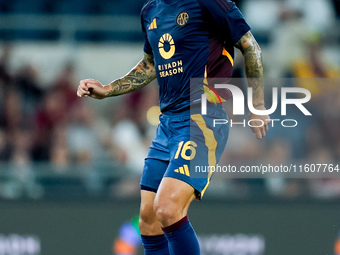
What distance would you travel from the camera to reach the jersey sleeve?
4887 millimetres

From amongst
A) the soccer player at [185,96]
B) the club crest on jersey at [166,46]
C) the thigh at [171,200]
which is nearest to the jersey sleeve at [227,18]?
the soccer player at [185,96]

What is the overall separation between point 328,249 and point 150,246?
317 centimetres

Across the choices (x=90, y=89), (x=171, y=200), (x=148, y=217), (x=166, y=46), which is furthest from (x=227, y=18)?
(x=148, y=217)

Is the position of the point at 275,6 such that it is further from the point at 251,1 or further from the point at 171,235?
the point at 171,235

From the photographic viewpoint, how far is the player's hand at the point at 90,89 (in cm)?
508

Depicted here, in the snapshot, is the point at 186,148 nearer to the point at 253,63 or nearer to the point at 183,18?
the point at 253,63

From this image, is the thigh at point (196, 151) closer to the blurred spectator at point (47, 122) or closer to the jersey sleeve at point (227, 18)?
the jersey sleeve at point (227, 18)

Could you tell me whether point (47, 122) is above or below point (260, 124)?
above

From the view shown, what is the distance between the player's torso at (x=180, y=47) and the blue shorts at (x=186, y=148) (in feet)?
0.45

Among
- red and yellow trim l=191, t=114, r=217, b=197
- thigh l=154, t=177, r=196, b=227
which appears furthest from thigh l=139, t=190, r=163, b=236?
red and yellow trim l=191, t=114, r=217, b=197

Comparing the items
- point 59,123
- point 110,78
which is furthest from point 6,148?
point 110,78

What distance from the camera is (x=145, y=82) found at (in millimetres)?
5582

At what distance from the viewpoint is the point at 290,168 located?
7730 mm

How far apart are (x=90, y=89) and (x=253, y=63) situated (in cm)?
119
